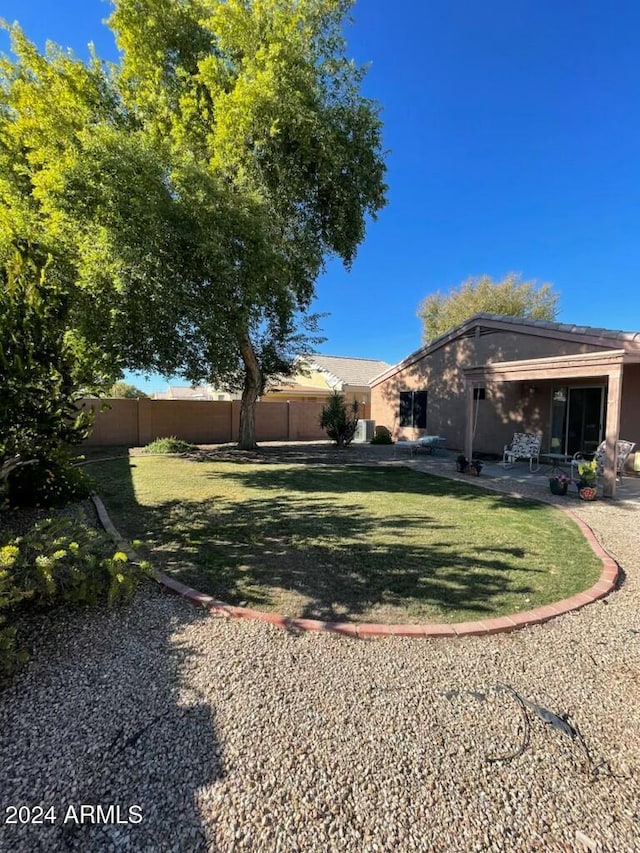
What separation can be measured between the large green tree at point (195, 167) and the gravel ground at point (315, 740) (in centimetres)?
578

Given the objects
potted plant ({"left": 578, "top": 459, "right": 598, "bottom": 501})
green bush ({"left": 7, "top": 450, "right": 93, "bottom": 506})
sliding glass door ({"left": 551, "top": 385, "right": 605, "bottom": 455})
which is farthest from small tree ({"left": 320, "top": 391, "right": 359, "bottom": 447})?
green bush ({"left": 7, "top": 450, "right": 93, "bottom": 506})

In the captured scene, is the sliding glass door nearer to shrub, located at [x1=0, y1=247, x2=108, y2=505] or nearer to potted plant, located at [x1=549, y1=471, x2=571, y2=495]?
potted plant, located at [x1=549, y1=471, x2=571, y2=495]

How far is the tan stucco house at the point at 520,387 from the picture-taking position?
339 inches

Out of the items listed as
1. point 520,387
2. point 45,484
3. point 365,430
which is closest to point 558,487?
point 520,387

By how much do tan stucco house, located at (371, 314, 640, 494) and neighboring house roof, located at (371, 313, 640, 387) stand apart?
26 mm

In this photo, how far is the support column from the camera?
7.44 m

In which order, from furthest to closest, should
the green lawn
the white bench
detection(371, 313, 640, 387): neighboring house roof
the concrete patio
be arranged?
the white bench → detection(371, 313, 640, 387): neighboring house roof → the concrete patio → the green lawn

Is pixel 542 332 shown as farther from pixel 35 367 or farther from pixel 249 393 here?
pixel 35 367

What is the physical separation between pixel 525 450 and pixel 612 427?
4.03 m

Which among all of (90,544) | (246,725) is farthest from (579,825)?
(90,544)

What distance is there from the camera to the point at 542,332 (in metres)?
11.3

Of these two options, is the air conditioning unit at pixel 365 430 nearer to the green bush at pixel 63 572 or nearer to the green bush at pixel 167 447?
the green bush at pixel 167 447

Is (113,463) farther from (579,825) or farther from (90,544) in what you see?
(579,825)

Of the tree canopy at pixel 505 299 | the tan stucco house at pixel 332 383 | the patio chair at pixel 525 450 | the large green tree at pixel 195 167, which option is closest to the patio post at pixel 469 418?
the patio chair at pixel 525 450
